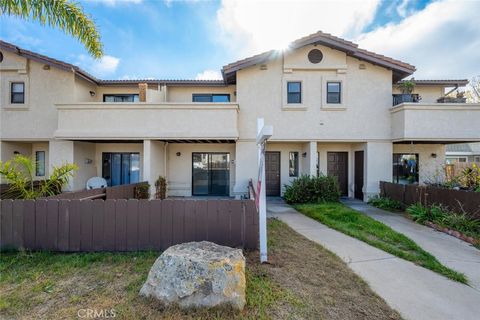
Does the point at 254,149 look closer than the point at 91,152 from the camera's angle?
Yes

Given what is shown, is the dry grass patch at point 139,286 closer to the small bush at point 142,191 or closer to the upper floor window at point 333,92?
the small bush at point 142,191

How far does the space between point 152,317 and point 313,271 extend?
289 centimetres

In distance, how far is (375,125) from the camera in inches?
465

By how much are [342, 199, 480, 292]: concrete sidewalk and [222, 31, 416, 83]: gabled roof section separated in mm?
7229

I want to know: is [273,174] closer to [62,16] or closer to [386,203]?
[386,203]

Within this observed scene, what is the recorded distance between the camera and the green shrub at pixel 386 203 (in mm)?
10148

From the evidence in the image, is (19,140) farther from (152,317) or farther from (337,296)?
(337,296)

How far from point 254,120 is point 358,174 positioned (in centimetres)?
641

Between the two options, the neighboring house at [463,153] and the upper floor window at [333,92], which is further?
the neighboring house at [463,153]

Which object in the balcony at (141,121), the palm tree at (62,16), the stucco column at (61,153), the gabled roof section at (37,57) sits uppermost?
the gabled roof section at (37,57)

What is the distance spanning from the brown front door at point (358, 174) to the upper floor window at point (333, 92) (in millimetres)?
3194

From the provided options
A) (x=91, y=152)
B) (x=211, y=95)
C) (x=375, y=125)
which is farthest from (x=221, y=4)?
(x=91, y=152)

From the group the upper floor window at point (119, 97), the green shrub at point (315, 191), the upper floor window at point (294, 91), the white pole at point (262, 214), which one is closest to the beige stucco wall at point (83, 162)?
the upper floor window at point (119, 97)

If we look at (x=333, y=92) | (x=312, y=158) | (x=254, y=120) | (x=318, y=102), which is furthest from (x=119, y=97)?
(x=333, y=92)
